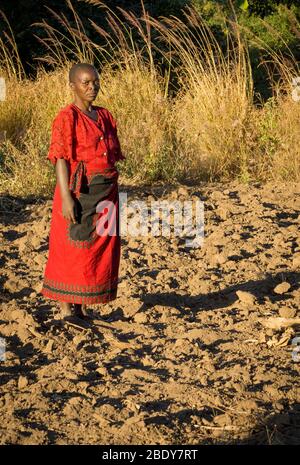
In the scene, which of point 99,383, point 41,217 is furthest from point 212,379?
point 41,217

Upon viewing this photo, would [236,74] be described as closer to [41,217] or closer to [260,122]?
[260,122]

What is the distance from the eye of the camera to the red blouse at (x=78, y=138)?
4551 millimetres

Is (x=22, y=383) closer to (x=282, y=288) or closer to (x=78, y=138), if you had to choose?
(x=78, y=138)

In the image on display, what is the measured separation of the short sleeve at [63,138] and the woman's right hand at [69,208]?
8.1 inches

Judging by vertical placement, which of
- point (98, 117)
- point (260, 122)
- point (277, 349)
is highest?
point (98, 117)

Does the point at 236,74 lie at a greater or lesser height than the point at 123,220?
greater

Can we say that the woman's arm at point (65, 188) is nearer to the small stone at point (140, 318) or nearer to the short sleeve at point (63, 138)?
the short sleeve at point (63, 138)

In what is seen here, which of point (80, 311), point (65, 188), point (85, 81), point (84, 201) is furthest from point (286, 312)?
point (85, 81)

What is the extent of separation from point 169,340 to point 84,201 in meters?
0.86

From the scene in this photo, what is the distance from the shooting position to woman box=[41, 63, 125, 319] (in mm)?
4582

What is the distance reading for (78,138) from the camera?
4586mm

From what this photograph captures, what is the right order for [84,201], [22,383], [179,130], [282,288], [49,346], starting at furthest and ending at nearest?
1. [179,130]
2. [282,288]
3. [84,201]
4. [49,346]
5. [22,383]

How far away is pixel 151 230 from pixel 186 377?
7.31ft
